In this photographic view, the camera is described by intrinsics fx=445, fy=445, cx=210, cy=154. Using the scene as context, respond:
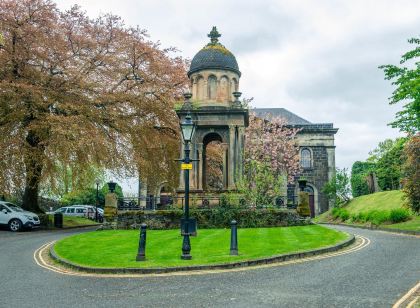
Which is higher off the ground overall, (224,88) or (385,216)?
(224,88)

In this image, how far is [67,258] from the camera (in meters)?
13.3

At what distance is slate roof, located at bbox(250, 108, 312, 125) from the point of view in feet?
178

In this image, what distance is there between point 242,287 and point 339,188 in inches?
1587

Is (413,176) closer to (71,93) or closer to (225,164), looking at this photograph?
(225,164)

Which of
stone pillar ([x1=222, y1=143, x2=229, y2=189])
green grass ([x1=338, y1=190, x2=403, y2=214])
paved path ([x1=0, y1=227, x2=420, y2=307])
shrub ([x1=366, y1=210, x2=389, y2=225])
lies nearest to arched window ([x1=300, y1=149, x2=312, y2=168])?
green grass ([x1=338, y1=190, x2=403, y2=214])

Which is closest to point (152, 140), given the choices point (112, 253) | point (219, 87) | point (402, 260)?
point (219, 87)

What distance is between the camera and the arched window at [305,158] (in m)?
52.7

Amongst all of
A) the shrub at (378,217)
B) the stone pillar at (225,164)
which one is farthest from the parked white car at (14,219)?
the shrub at (378,217)

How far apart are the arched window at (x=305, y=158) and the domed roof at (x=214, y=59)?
2892cm

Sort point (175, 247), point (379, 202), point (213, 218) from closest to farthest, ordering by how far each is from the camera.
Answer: point (175, 247), point (213, 218), point (379, 202)

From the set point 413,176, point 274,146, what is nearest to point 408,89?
point 413,176

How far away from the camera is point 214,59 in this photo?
2519 centimetres

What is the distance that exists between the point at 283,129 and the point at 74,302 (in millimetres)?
45426

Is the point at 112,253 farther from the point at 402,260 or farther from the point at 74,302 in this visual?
the point at 402,260
